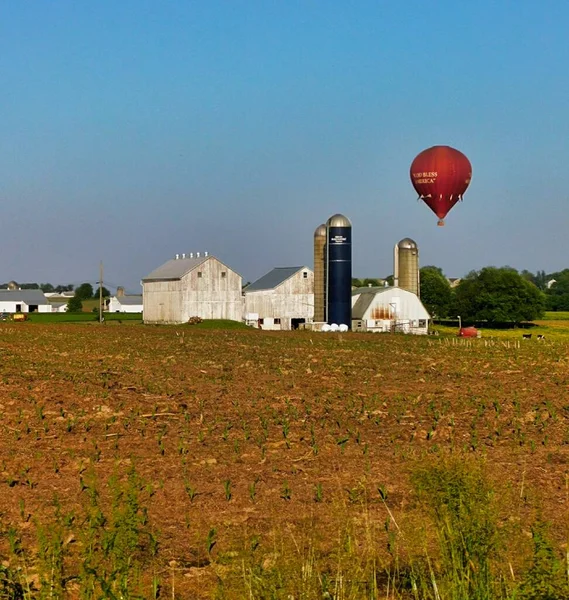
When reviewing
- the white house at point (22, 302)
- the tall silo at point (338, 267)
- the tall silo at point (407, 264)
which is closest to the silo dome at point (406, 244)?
the tall silo at point (407, 264)

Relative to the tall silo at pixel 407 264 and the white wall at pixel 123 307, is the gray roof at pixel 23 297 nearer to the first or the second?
the white wall at pixel 123 307

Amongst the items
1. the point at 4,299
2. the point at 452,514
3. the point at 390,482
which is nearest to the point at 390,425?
the point at 390,482

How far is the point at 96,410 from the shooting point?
17609mm

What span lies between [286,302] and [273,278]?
11.0ft

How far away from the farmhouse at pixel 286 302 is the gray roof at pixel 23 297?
239 ft

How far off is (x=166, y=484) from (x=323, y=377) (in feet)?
41.4

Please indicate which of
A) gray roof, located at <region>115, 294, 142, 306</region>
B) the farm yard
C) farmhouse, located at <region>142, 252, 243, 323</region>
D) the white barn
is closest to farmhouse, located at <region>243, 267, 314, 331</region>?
farmhouse, located at <region>142, 252, 243, 323</region>

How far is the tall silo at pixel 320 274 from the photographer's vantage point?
233 ft

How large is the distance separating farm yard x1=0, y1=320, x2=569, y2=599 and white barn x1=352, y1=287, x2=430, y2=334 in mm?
46839

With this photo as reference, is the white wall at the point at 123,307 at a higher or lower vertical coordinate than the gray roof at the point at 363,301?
higher

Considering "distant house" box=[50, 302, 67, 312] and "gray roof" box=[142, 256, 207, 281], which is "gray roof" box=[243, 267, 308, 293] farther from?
"distant house" box=[50, 302, 67, 312]

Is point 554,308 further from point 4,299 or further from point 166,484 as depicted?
point 166,484

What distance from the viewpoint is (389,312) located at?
76.3 meters

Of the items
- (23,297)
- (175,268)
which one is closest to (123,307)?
(23,297)
